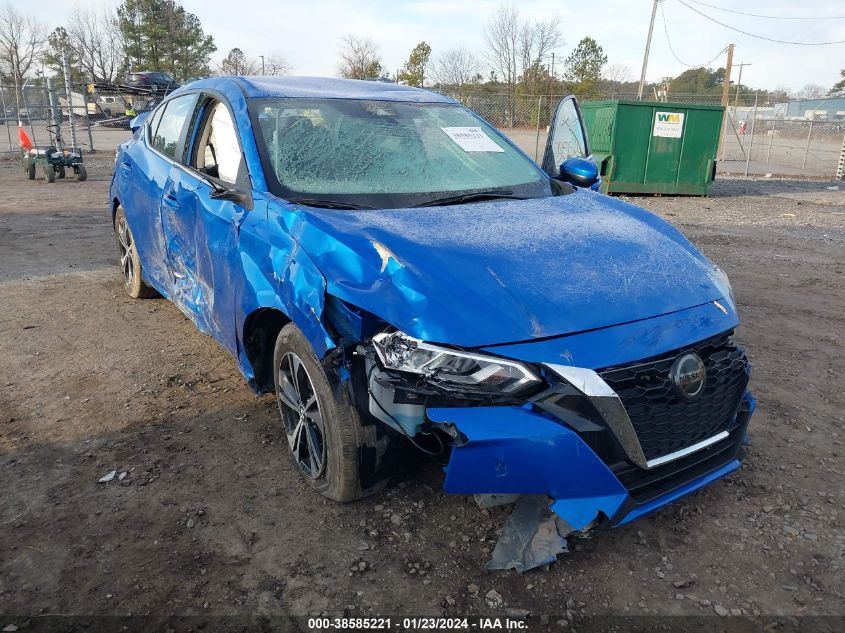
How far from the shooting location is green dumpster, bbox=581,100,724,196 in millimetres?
14102

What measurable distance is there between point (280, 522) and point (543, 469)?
3.88 feet

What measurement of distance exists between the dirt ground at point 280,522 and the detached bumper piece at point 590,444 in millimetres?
289

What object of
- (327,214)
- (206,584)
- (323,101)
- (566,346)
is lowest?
(206,584)

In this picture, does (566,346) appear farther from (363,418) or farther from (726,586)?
(726,586)

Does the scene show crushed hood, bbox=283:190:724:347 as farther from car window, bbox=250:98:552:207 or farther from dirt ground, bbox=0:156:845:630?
dirt ground, bbox=0:156:845:630

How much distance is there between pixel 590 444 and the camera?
214 centimetres

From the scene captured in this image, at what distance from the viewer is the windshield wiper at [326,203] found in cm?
285

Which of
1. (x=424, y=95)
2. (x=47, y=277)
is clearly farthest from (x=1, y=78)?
(x=424, y=95)

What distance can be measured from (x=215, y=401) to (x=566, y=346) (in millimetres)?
2350

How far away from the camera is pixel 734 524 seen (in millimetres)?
2707

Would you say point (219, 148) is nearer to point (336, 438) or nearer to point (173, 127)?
point (173, 127)

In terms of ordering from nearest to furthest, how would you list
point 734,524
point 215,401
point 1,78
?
1. point 734,524
2. point 215,401
3. point 1,78

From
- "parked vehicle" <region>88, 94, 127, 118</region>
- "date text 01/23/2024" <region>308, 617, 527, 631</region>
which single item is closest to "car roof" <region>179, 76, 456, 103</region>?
"date text 01/23/2024" <region>308, 617, 527, 631</region>

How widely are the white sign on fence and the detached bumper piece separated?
43.1 ft
